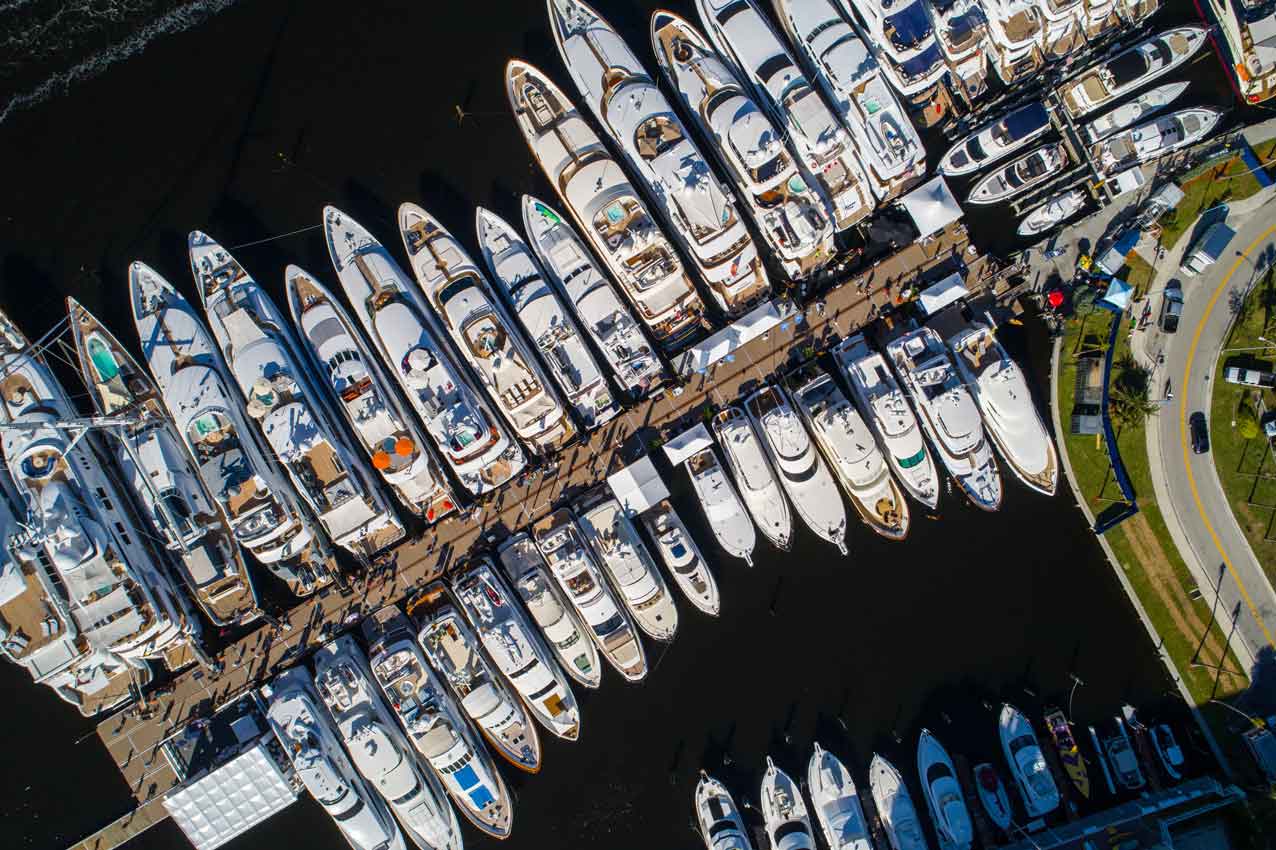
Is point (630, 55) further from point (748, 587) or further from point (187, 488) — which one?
point (187, 488)

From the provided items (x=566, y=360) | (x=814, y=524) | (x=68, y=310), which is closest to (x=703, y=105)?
(x=566, y=360)

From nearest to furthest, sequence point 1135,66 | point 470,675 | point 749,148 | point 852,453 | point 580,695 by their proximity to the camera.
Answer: point 749,148 → point 852,453 → point 1135,66 → point 470,675 → point 580,695

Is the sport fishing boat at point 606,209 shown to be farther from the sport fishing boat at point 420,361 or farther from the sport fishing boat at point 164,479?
the sport fishing boat at point 164,479

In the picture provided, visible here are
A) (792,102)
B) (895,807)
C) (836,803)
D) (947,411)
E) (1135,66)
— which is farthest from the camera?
(836,803)

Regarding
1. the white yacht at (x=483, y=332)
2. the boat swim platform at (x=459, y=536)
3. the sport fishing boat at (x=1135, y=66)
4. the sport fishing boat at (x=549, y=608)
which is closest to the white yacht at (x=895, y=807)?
the sport fishing boat at (x=549, y=608)

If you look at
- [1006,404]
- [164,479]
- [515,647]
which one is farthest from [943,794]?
[164,479]

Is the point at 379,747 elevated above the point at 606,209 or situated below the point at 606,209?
below

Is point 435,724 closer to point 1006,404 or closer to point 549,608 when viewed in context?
point 549,608

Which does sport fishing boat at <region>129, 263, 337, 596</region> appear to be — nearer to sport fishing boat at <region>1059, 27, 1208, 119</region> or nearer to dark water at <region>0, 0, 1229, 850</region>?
dark water at <region>0, 0, 1229, 850</region>
